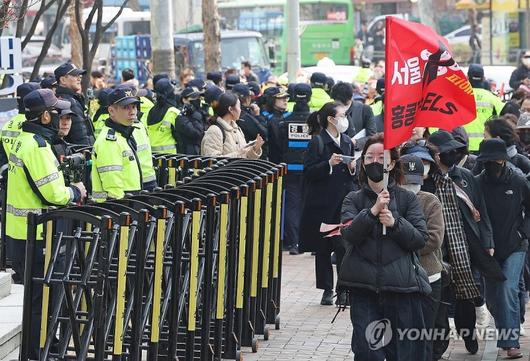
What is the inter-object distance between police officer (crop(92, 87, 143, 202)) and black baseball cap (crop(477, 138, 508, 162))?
2.72m

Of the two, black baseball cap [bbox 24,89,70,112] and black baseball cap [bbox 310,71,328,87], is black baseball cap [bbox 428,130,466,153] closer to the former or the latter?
black baseball cap [bbox 24,89,70,112]

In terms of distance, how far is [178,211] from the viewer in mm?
8617

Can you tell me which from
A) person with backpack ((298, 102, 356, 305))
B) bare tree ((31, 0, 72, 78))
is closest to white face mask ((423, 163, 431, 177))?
person with backpack ((298, 102, 356, 305))

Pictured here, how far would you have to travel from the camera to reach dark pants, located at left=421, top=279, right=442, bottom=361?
880 centimetres

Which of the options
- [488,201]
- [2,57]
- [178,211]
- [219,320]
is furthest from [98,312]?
[2,57]

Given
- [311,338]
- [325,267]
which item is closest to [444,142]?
[311,338]

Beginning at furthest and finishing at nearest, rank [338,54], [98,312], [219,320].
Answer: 1. [338,54]
2. [219,320]
3. [98,312]

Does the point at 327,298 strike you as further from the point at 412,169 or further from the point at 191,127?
the point at 412,169

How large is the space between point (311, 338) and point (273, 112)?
6.30 meters

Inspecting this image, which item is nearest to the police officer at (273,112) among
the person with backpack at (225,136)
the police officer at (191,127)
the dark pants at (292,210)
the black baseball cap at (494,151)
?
the dark pants at (292,210)

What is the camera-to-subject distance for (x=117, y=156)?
1098 cm

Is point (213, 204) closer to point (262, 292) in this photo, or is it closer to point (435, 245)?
point (435, 245)

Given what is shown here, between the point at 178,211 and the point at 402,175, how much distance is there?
1.40 metres

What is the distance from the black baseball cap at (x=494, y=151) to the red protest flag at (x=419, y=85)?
1.16 metres
